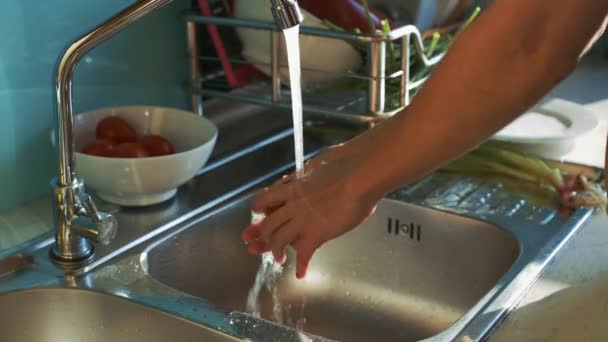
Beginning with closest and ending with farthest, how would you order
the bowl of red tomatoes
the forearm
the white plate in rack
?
the forearm < the bowl of red tomatoes < the white plate in rack

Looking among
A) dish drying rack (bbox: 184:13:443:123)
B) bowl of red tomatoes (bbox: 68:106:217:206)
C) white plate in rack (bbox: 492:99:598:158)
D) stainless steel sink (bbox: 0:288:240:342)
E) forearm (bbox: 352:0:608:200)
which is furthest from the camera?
white plate in rack (bbox: 492:99:598:158)

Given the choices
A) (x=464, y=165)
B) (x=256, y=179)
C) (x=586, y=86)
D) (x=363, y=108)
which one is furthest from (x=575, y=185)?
(x=586, y=86)

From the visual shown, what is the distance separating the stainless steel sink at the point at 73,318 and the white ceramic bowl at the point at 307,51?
0.49m

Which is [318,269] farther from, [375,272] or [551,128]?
[551,128]

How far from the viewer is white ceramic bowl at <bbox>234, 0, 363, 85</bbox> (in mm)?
1291

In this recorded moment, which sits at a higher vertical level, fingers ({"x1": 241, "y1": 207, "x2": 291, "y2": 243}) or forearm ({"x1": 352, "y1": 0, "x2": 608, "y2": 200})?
forearm ({"x1": 352, "y1": 0, "x2": 608, "y2": 200})

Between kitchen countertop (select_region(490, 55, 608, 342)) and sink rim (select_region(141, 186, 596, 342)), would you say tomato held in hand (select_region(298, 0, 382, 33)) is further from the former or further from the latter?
kitchen countertop (select_region(490, 55, 608, 342))

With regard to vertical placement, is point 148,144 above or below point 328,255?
above

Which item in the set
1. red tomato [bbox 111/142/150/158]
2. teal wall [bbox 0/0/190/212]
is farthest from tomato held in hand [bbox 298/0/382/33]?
red tomato [bbox 111/142/150/158]

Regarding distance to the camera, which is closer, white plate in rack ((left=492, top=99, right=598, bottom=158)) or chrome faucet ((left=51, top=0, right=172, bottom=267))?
chrome faucet ((left=51, top=0, right=172, bottom=267))

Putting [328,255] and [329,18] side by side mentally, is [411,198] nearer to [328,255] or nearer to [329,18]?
[328,255]

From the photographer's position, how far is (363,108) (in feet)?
4.38

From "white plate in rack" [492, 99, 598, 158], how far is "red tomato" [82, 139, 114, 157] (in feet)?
1.87

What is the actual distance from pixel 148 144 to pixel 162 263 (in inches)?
6.3
